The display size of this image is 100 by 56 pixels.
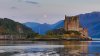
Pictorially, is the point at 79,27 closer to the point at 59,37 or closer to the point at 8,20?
the point at 59,37

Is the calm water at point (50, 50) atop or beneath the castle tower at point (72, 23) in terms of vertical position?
beneath

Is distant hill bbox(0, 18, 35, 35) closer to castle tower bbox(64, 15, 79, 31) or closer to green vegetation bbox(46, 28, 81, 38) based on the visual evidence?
green vegetation bbox(46, 28, 81, 38)

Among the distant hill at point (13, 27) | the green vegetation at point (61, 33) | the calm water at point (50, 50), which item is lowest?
the calm water at point (50, 50)

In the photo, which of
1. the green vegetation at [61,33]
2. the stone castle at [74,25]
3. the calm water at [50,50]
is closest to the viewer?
the calm water at [50,50]

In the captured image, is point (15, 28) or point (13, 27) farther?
point (13, 27)

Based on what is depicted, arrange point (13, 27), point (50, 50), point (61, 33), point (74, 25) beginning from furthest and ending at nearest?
point (74, 25)
point (61, 33)
point (13, 27)
point (50, 50)

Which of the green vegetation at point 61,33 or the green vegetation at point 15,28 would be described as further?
the green vegetation at point 61,33

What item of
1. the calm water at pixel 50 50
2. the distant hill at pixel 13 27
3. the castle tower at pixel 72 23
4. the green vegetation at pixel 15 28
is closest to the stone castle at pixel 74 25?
the castle tower at pixel 72 23

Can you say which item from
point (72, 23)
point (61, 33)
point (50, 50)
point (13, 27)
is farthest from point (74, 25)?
point (50, 50)

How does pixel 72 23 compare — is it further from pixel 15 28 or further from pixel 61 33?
pixel 15 28

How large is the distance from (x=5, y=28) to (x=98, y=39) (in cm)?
3269

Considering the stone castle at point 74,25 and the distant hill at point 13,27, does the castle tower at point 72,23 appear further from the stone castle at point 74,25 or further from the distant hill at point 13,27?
the distant hill at point 13,27

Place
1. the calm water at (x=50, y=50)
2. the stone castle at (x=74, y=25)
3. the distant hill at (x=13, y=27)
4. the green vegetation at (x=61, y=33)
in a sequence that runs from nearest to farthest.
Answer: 1. the calm water at (x=50, y=50)
2. the distant hill at (x=13, y=27)
3. the green vegetation at (x=61, y=33)
4. the stone castle at (x=74, y=25)

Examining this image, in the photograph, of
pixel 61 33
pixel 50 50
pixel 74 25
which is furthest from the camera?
pixel 74 25
